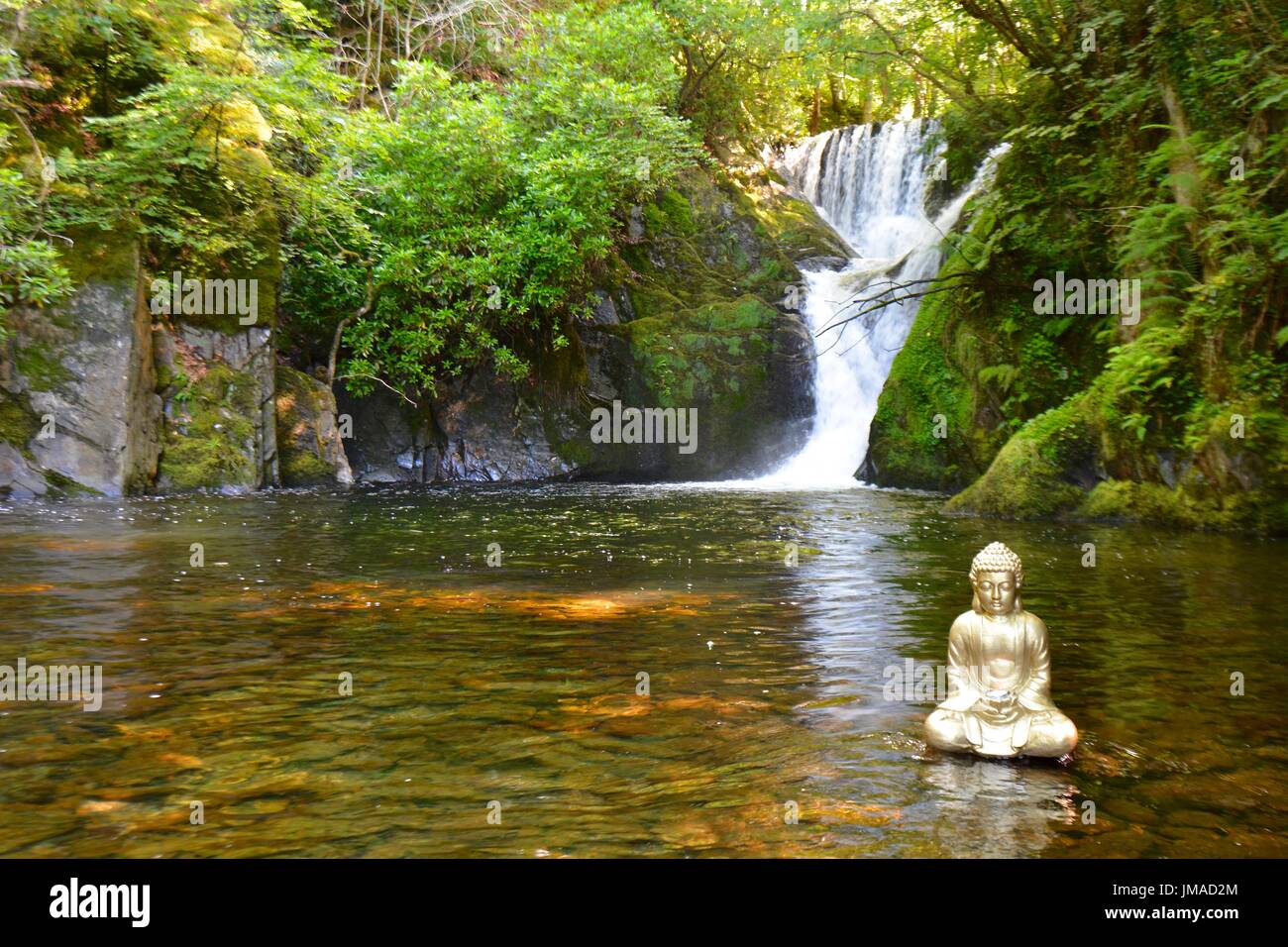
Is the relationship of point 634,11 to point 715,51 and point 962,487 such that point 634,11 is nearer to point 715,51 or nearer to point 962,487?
point 715,51

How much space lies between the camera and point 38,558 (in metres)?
9.86

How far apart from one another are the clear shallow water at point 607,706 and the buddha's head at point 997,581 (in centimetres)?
70

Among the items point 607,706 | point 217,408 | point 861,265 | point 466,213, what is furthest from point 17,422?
point 861,265

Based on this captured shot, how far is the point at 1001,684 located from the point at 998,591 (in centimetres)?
42

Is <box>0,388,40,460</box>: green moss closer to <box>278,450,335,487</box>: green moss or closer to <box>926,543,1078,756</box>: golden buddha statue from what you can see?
<box>278,450,335,487</box>: green moss

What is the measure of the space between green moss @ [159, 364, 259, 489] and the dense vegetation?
238 centimetres

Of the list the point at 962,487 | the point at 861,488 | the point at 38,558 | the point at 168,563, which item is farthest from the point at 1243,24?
the point at 38,558

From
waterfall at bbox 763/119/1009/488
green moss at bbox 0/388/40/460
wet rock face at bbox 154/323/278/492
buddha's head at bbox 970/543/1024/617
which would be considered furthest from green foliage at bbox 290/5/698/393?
buddha's head at bbox 970/543/1024/617

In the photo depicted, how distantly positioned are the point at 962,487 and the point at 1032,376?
2507 millimetres

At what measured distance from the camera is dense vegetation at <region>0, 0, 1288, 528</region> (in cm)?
1282

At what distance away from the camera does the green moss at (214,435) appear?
18.1 meters

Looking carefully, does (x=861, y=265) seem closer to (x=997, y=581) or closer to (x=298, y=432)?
(x=298, y=432)

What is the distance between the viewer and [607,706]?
520 cm

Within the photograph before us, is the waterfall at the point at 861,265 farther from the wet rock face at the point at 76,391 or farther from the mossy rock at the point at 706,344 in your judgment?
the wet rock face at the point at 76,391
